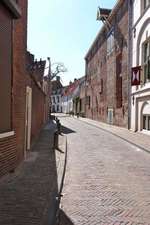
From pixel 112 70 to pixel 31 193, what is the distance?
30.7 meters

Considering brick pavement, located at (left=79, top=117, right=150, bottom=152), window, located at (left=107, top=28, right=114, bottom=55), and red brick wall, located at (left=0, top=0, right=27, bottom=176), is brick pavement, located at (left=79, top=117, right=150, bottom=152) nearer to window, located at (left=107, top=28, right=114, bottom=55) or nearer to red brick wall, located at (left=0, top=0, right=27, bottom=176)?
red brick wall, located at (left=0, top=0, right=27, bottom=176)

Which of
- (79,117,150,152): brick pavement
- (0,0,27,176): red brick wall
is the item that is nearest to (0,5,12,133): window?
(0,0,27,176): red brick wall

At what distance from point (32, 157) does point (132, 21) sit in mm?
18467

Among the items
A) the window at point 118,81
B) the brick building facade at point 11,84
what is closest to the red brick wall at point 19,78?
the brick building facade at point 11,84

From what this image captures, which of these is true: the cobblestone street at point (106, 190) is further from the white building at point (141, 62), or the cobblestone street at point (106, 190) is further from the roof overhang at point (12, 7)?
the white building at point (141, 62)

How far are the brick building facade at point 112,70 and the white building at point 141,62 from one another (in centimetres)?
240

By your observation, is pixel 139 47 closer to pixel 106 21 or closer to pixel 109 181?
pixel 106 21

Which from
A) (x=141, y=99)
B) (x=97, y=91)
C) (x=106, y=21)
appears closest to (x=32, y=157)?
(x=141, y=99)

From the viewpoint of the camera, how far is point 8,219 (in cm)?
591

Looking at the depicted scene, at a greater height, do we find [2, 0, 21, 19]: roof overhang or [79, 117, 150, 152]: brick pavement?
[2, 0, 21, 19]: roof overhang

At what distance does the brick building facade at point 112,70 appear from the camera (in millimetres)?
31413

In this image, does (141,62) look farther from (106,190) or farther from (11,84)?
(106,190)

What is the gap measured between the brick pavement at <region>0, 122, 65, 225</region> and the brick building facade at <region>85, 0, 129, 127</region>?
1973cm

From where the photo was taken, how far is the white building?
24562mm
